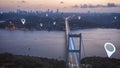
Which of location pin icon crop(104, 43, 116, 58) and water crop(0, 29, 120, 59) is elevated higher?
location pin icon crop(104, 43, 116, 58)

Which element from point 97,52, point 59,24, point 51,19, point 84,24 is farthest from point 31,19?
point 97,52

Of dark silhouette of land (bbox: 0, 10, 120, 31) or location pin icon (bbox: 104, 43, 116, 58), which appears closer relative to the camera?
location pin icon (bbox: 104, 43, 116, 58)

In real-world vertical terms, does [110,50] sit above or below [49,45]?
above

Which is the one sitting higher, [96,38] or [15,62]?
[15,62]

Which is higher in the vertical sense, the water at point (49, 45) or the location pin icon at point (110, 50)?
the location pin icon at point (110, 50)

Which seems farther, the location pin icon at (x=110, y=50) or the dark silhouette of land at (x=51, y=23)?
the dark silhouette of land at (x=51, y=23)

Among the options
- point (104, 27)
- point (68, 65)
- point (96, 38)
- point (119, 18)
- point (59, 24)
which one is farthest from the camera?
point (119, 18)

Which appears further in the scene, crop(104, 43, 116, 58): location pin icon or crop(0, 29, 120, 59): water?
crop(0, 29, 120, 59): water

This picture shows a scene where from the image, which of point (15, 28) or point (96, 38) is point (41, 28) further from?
point (96, 38)

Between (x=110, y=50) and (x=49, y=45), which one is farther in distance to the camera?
(x=49, y=45)

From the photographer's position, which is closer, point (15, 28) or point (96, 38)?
point (96, 38)

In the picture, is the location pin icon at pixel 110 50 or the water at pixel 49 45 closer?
the location pin icon at pixel 110 50
